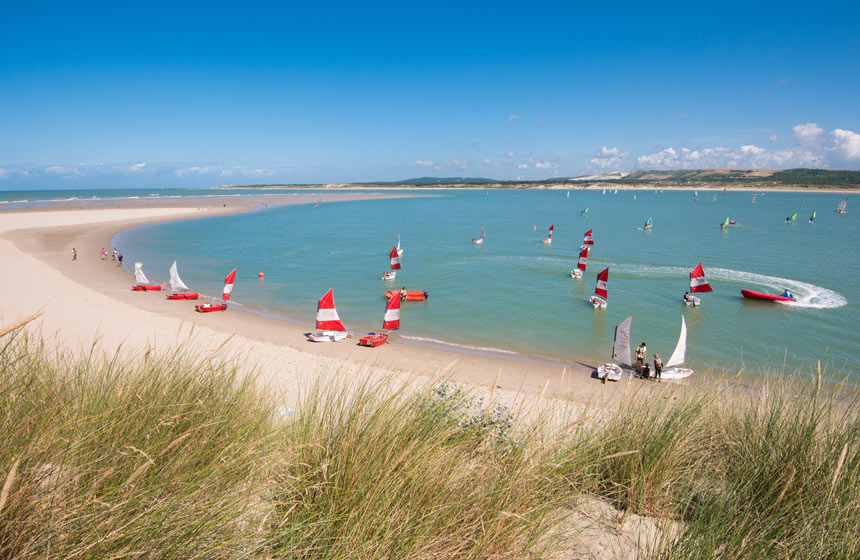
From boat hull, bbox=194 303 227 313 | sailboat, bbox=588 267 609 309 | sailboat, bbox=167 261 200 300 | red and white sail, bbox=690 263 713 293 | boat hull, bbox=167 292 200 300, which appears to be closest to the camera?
sailboat, bbox=588 267 609 309

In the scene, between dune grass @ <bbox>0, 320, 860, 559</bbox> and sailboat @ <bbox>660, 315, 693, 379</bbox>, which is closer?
dune grass @ <bbox>0, 320, 860, 559</bbox>

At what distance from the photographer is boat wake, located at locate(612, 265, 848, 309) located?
25688 millimetres

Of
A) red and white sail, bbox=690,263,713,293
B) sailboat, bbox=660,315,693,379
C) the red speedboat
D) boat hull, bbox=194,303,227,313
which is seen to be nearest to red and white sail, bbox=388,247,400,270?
boat hull, bbox=194,303,227,313

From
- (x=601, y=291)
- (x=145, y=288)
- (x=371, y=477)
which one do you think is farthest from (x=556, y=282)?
(x=371, y=477)

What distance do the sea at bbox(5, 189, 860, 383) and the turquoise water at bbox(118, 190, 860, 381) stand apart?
114 mm

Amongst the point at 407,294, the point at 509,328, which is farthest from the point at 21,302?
the point at 509,328

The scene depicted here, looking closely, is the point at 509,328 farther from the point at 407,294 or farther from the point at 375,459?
the point at 375,459

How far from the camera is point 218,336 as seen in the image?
59.7 feet

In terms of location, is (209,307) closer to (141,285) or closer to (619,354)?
(141,285)

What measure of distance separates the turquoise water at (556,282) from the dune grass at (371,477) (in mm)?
4818

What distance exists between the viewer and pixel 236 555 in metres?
2.47

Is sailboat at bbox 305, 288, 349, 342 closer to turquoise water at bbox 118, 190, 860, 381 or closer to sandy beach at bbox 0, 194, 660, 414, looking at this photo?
sandy beach at bbox 0, 194, 660, 414

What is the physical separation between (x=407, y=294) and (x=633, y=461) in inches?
838

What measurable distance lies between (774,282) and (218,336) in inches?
1353
